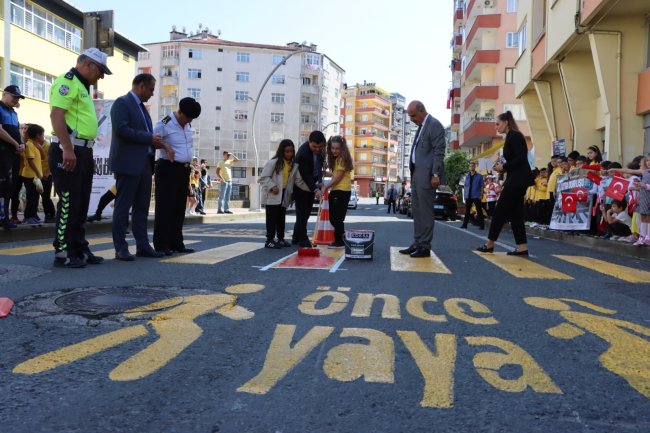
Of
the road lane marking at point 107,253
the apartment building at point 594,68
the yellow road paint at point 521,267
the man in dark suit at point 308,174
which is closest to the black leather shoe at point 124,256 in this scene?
the road lane marking at point 107,253

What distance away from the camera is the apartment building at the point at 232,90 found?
3334 inches

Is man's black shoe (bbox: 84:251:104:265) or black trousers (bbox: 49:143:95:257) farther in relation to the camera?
man's black shoe (bbox: 84:251:104:265)

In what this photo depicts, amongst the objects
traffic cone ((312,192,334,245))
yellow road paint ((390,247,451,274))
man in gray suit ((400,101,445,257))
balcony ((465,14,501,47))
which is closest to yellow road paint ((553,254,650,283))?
yellow road paint ((390,247,451,274))

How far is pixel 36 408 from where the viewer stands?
7.14 feet

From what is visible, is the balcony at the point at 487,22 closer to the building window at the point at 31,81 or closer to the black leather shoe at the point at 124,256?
the building window at the point at 31,81

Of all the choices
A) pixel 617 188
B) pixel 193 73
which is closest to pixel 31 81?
pixel 617 188

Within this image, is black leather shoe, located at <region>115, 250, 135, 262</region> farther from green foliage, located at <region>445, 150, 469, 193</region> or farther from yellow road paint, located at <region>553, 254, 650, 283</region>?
green foliage, located at <region>445, 150, 469, 193</region>

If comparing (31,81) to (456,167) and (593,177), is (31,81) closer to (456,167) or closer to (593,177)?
(593,177)

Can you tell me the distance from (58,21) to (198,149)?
53169mm

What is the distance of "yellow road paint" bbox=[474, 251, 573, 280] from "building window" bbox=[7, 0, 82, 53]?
28.6 m

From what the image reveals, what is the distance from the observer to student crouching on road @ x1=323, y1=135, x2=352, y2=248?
8.64m

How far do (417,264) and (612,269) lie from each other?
233cm

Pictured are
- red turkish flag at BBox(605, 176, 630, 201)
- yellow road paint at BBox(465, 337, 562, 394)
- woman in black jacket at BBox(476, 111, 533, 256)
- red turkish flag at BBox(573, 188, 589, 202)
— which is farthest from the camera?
red turkish flag at BBox(573, 188, 589, 202)

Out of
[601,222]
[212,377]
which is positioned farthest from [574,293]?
[601,222]
